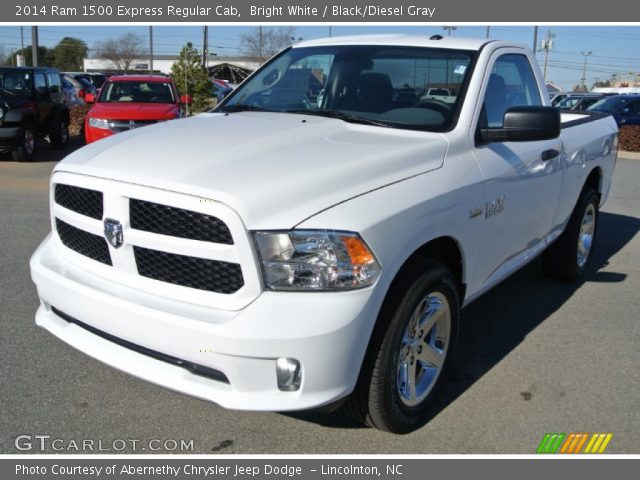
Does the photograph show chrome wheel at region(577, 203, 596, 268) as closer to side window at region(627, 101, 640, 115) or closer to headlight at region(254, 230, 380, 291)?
headlight at region(254, 230, 380, 291)

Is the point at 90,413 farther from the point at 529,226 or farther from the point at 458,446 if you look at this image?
the point at 529,226

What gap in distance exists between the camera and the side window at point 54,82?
46.3 feet

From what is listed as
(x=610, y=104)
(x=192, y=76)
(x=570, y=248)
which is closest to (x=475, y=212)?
(x=570, y=248)

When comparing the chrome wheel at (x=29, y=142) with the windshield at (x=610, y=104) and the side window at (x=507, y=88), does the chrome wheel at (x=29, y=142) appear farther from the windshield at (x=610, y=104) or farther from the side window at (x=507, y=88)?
the windshield at (x=610, y=104)

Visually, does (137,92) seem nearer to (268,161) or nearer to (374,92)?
(374,92)

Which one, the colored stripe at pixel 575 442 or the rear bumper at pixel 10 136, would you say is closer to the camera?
the colored stripe at pixel 575 442

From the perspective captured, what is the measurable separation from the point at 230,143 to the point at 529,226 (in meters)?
2.13

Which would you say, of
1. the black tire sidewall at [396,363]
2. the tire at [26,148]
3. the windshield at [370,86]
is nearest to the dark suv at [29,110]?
the tire at [26,148]

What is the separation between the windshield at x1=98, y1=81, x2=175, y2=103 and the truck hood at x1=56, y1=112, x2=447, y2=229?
32.3ft

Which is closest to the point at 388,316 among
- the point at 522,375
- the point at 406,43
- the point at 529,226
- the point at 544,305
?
the point at 522,375

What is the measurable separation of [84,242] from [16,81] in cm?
1178

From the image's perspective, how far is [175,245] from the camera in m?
2.61

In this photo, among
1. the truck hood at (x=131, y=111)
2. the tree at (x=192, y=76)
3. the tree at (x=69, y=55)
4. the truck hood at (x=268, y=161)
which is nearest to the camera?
the truck hood at (x=268, y=161)

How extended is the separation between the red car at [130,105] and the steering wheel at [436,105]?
919 centimetres
